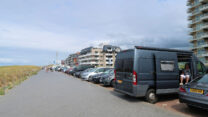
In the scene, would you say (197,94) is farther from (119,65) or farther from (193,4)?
(193,4)

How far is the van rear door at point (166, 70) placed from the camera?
22.1ft

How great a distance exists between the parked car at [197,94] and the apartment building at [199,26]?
4491cm

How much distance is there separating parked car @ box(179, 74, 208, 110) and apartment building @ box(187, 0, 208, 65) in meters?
44.9

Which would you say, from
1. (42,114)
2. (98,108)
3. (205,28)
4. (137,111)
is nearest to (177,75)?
(137,111)

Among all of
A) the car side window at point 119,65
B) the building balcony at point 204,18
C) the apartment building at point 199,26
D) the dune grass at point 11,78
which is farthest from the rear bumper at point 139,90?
the building balcony at point 204,18

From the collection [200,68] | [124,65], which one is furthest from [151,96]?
[200,68]

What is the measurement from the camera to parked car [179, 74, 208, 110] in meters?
4.56

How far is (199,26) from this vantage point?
150 feet

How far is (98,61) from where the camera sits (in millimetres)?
96938

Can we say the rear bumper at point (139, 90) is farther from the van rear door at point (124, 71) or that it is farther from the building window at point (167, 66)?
the building window at point (167, 66)

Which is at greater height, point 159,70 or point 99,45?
point 99,45

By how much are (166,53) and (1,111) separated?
287 inches

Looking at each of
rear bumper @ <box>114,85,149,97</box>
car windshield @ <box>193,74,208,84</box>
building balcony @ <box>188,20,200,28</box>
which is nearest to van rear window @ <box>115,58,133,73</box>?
rear bumper @ <box>114,85,149,97</box>

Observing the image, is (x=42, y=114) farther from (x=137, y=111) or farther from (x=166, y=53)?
(x=166, y=53)
